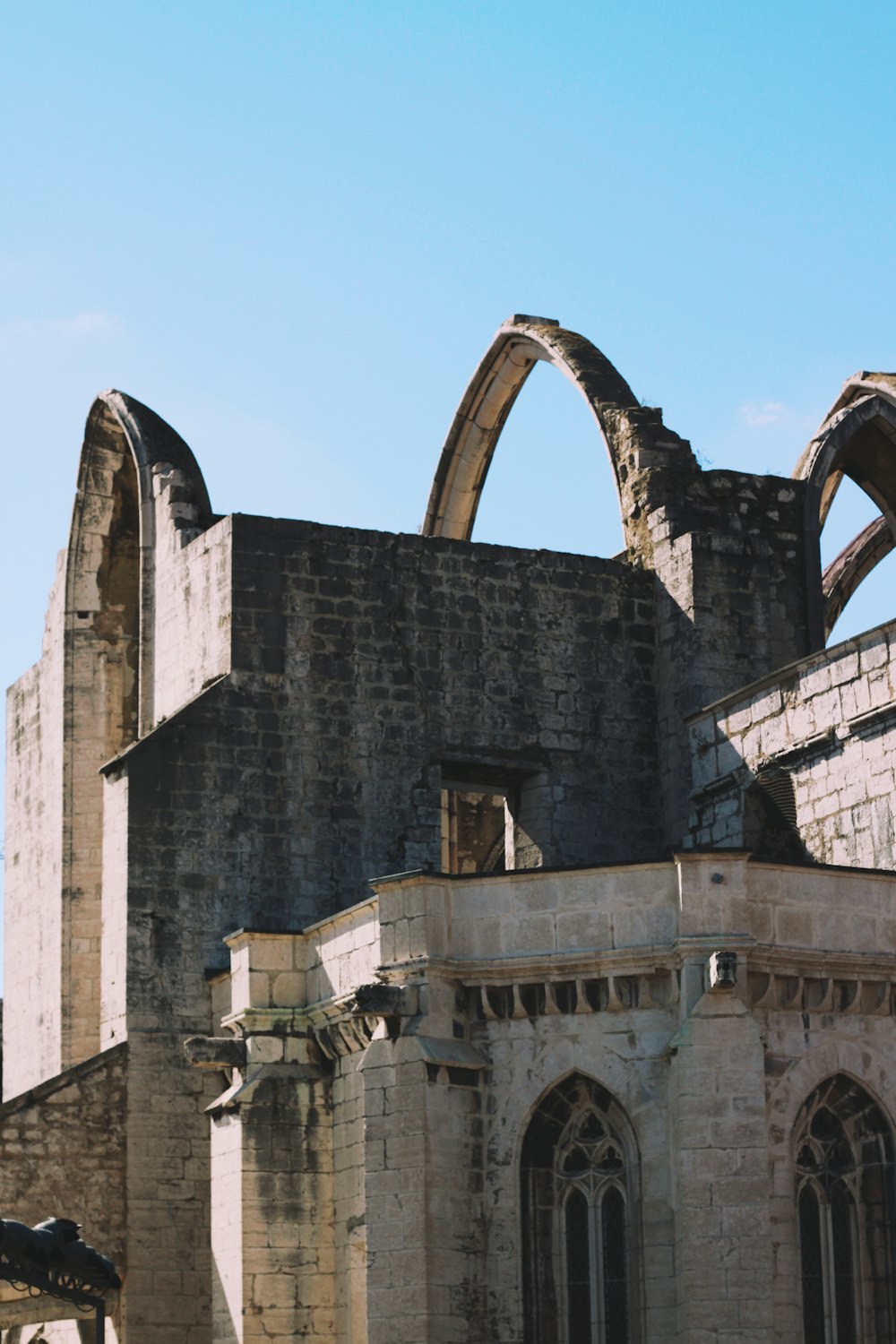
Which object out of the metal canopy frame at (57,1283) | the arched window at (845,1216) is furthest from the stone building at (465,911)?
the metal canopy frame at (57,1283)

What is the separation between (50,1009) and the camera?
79.9 ft

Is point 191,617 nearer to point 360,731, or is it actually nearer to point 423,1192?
point 360,731

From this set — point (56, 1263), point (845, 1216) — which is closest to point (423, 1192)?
point (56, 1263)

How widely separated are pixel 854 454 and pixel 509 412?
12.5 ft

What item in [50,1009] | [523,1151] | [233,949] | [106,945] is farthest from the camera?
[50,1009]

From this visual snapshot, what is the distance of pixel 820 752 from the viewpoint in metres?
21.4

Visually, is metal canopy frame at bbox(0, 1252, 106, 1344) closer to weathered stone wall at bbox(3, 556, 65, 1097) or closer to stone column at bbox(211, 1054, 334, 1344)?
stone column at bbox(211, 1054, 334, 1344)

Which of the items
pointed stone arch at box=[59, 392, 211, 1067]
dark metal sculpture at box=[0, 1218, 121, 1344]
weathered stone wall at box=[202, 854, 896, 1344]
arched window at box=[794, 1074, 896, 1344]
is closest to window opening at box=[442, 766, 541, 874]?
pointed stone arch at box=[59, 392, 211, 1067]

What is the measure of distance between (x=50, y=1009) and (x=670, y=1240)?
29.0 ft

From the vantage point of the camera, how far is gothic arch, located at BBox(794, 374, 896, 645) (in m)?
24.3

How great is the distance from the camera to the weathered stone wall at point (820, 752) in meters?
20.6

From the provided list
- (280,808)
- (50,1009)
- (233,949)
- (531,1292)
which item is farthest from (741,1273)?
(50,1009)

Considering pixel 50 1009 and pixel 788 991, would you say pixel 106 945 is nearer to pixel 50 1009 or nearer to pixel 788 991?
pixel 50 1009

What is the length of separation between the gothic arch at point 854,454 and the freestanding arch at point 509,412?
1.36 metres
